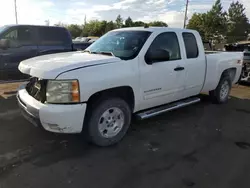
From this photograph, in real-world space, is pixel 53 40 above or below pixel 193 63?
above

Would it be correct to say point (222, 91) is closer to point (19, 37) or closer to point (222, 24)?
point (19, 37)

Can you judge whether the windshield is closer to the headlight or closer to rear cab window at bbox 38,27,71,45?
the headlight

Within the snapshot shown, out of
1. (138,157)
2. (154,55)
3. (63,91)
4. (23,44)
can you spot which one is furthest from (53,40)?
(138,157)

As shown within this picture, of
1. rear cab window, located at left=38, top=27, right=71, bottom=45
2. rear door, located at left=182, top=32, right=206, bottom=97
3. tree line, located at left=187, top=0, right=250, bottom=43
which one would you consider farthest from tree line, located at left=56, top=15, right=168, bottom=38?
rear door, located at left=182, top=32, right=206, bottom=97

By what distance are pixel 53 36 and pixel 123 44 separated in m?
4.25

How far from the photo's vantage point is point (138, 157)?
→ 3561 mm

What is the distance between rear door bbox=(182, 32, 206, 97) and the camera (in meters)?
4.95

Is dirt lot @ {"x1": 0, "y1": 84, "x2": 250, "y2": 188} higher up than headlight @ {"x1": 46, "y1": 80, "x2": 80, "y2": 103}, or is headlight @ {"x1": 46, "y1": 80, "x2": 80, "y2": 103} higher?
headlight @ {"x1": 46, "y1": 80, "x2": 80, "y2": 103}

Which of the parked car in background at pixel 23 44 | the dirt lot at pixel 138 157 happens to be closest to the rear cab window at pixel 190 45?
the dirt lot at pixel 138 157

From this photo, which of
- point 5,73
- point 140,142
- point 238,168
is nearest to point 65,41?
point 5,73

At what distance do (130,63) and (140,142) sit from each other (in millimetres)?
1330

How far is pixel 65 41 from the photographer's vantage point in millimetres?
8094

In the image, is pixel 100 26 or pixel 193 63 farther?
pixel 100 26

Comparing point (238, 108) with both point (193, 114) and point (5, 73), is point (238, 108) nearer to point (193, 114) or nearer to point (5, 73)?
point (193, 114)
